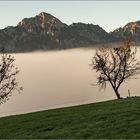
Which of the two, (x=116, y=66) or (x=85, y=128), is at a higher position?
(x=116, y=66)

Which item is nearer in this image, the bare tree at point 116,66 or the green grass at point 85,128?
the green grass at point 85,128

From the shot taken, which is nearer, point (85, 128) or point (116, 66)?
point (85, 128)

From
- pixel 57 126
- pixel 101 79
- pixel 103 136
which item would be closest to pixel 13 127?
pixel 57 126

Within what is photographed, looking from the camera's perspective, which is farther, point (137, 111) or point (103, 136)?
point (137, 111)

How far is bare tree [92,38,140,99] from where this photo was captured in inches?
3474

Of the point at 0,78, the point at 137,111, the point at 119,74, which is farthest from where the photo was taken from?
the point at 119,74

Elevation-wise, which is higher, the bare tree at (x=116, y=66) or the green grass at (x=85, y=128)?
the bare tree at (x=116, y=66)

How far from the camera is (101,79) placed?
88.8 meters

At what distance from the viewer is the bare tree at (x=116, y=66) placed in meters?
88.2

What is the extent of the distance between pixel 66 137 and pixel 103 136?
129 inches

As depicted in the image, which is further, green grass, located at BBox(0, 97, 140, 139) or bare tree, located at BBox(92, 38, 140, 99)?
bare tree, located at BBox(92, 38, 140, 99)

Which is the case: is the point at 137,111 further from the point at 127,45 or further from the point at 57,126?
the point at 127,45

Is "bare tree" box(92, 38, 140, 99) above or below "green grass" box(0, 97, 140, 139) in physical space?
above

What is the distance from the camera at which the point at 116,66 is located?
3533 inches
